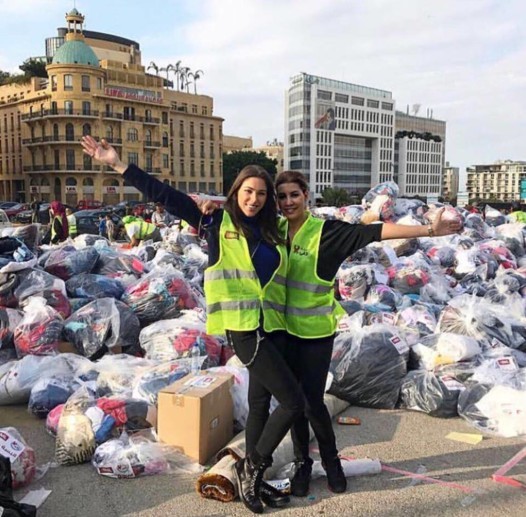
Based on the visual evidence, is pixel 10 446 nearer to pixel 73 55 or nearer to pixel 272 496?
pixel 272 496

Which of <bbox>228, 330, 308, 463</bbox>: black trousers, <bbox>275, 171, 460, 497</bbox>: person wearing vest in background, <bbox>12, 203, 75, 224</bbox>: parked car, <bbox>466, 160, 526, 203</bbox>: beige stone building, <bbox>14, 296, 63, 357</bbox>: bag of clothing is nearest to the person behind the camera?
<bbox>228, 330, 308, 463</bbox>: black trousers

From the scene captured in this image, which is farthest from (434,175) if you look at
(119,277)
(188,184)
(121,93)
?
(119,277)

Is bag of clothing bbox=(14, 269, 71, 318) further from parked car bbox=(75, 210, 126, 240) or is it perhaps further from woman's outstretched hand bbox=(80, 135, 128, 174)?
parked car bbox=(75, 210, 126, 240)

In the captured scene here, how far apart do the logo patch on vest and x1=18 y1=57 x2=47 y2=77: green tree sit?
59.9 m

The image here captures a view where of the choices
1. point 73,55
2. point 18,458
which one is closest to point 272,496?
point 18,458

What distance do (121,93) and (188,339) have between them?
162 feet

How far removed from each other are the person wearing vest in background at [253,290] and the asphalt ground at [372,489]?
0.25 meters

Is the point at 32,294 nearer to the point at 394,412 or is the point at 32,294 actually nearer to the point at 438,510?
the point at 394,412

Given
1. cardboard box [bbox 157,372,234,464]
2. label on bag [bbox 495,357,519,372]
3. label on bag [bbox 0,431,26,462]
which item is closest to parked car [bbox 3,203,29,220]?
label on bag [bbox 0,431,26,462]

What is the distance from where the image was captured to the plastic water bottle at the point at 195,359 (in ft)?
11.4

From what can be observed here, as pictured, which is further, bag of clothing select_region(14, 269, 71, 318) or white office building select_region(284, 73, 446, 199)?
white office building select_region(284, 73, 446, 199)

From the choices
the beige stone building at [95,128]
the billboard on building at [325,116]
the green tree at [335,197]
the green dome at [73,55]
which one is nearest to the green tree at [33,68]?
the beige stone building at [95,128]

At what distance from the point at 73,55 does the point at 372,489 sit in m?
50.6

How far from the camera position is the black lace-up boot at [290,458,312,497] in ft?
8.23
